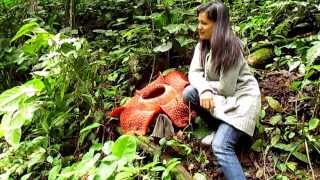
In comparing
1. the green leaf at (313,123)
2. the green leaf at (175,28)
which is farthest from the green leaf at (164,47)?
the green leaf at (313,123)

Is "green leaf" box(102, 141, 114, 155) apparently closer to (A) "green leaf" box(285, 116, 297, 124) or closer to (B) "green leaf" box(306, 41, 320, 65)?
(A) "green leaf" box(285, 116, 297, 124)

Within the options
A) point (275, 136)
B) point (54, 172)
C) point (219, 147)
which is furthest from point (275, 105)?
point (54, 172)

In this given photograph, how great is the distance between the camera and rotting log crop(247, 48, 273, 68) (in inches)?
186

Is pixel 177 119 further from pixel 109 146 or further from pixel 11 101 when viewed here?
pixel 11 101

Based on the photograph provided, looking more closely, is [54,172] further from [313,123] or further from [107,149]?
[313,123]

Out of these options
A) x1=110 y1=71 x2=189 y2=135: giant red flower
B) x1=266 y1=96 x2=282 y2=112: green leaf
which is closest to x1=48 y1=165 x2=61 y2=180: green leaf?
x1=110 y1=71 x2=189 y2=135: giant red flower

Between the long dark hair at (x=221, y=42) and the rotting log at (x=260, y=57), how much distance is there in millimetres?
Result: 1049

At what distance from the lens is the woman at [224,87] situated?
351 cm

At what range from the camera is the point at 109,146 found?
3.67 meters

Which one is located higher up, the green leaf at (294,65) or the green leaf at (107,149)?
the green leaf at (294,65)

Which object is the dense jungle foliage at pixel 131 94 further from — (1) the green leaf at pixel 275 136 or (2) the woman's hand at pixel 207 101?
(2) the woman's hand at pixel 207 101

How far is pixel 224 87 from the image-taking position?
12.0 feet

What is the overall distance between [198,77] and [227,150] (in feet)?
2.34

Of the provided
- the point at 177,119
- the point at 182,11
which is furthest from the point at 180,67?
the point at 177,119
